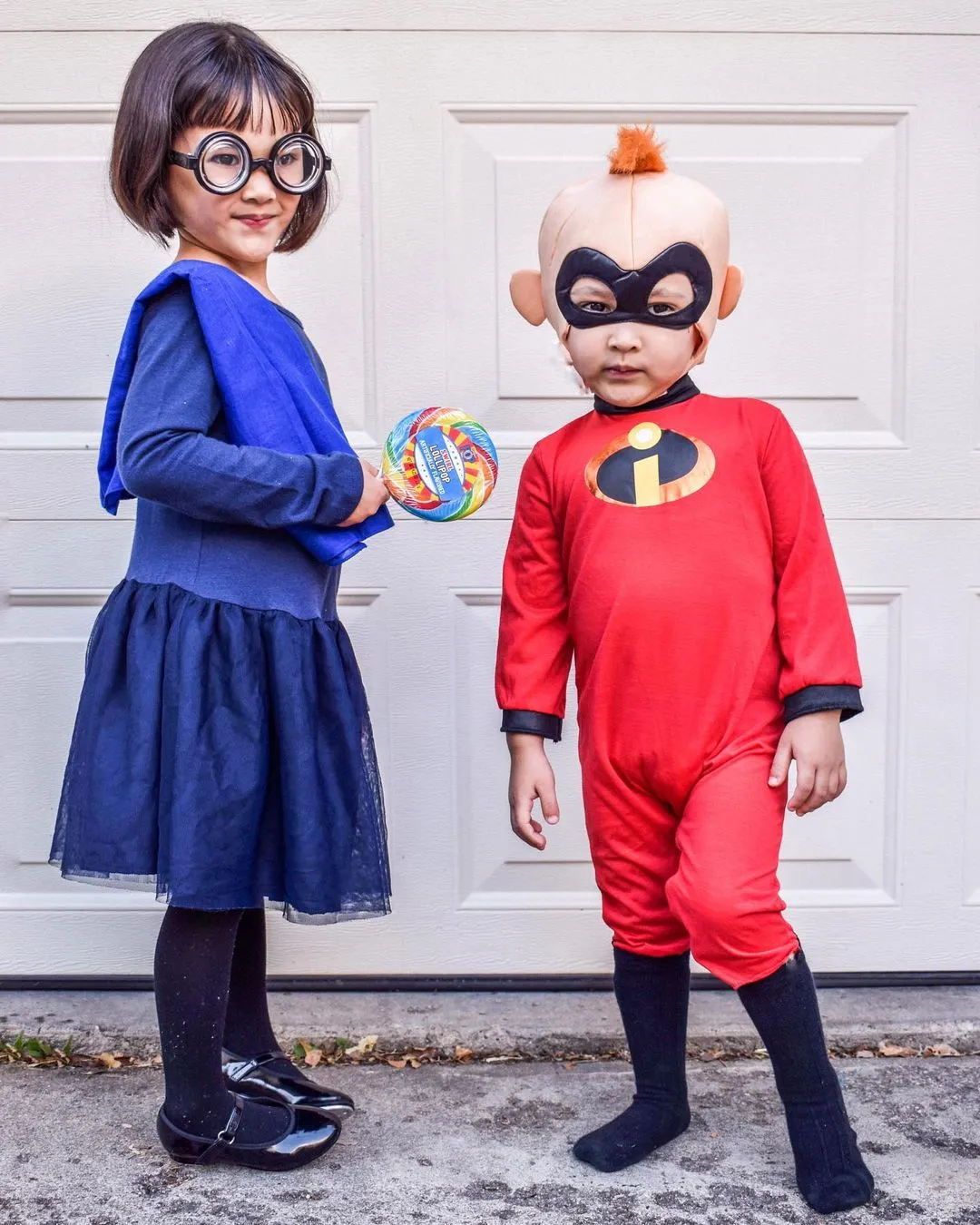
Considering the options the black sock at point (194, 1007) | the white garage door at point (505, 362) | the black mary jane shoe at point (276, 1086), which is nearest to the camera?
the black sock at point (194, 1007)

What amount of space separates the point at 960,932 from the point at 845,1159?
2.91ft

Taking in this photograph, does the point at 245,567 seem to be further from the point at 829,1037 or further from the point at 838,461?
the point at 829,1037

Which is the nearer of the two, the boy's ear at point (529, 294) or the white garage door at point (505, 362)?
the boy's ear at point (529, 294)

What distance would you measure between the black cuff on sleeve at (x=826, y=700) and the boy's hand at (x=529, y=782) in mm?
368

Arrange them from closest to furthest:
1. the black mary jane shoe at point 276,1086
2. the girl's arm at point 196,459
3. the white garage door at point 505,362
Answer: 1. the girl's arm at point 196,459
2. the black mary jane shoe at point 276,1086
3. the white garage door at point 505,362

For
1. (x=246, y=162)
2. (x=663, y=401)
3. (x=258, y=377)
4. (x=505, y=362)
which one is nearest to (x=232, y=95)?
(x=246, y=162)

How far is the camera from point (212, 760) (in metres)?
1.65

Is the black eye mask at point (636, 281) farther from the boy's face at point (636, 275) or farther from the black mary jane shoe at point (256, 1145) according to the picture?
the black mary jane shoe at point (256, 1145)

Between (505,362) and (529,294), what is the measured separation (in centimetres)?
58

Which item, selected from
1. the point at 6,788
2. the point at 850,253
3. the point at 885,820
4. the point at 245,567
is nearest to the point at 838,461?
the point at 850,253

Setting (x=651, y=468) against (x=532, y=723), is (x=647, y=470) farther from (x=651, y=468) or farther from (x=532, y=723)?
(x=532, y=723)

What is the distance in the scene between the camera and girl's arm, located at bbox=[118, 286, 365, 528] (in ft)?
5.24

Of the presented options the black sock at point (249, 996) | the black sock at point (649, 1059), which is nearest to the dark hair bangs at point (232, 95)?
the black sock at point (249, 996)

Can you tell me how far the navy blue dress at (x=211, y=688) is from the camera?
5.33ft
